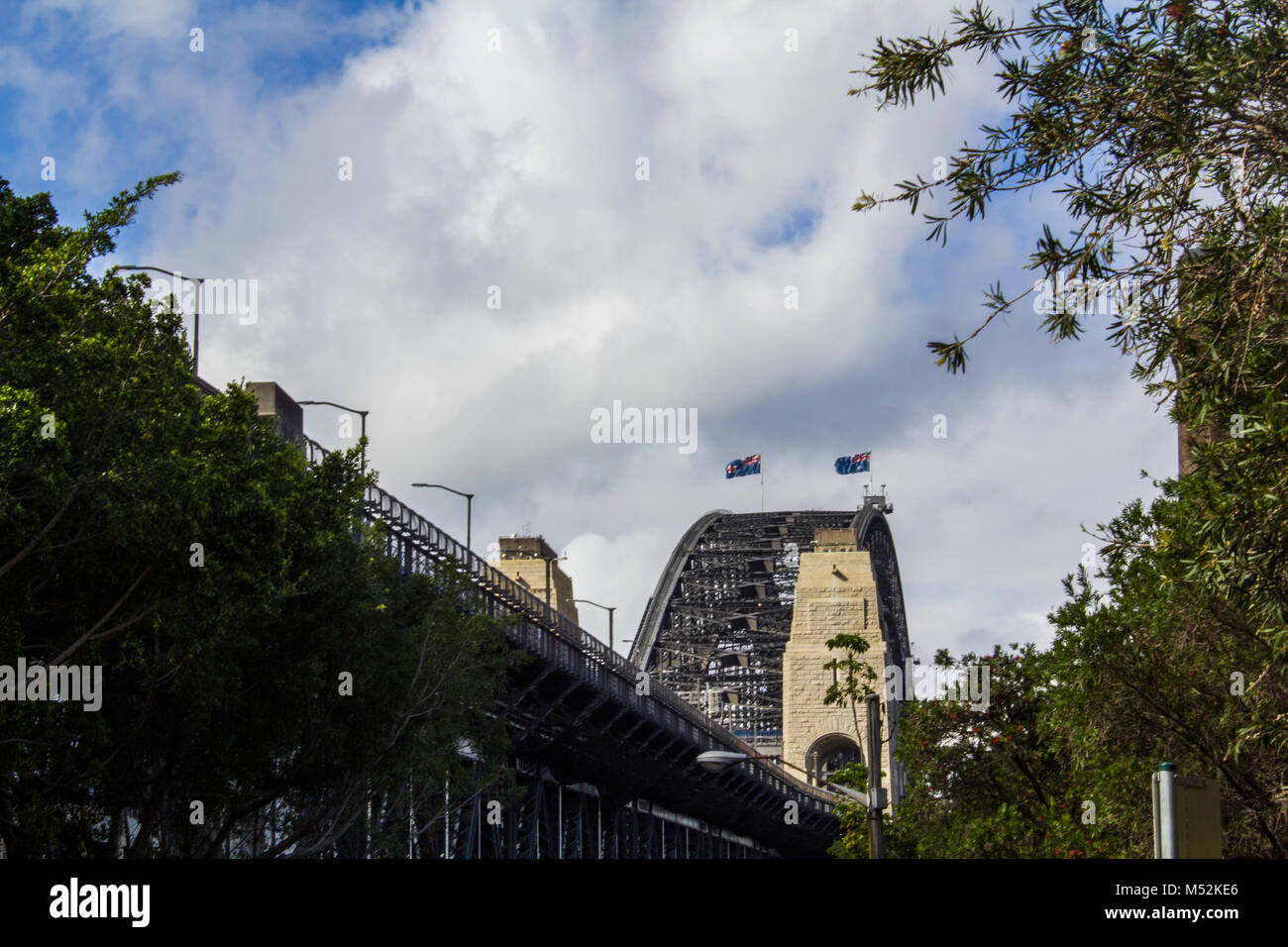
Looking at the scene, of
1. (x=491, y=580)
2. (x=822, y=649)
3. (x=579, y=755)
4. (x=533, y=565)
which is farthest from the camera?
(x=822, y=649)

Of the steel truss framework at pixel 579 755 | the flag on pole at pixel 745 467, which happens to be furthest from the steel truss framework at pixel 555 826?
the flag on pole at pixel 745 467

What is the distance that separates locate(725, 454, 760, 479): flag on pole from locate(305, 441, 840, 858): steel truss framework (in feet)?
169

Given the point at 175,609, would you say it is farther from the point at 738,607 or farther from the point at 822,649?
the point at 738,607

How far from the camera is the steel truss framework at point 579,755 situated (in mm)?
46131

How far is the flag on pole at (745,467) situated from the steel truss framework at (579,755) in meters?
51.6

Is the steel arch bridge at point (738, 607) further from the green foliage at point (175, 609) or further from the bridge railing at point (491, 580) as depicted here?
the green foliage at point (175, 609)

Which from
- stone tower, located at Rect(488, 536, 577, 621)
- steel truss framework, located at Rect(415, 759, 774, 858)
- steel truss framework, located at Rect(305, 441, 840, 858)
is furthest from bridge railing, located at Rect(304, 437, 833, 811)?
stone tower, located at Rect(488, 536, 577, 621)

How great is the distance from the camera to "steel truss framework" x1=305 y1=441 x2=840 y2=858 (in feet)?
151

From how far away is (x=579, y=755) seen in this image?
2635 inches

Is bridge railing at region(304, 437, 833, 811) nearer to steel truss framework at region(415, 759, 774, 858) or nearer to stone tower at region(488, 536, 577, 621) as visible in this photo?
steel truss framework at region(415, 759, 774, 858)

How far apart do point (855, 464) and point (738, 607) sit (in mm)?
27467

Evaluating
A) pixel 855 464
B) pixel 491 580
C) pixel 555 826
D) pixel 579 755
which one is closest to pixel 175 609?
pixel 491 580
